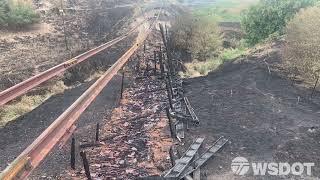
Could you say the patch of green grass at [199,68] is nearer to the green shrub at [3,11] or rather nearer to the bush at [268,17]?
the bush at [268,17]

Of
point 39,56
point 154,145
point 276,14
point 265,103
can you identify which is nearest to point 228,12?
point 276,14

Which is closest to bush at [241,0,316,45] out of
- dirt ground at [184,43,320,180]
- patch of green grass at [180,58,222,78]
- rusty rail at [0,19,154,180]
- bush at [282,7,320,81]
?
patch of green grass at [180,58,222,78]

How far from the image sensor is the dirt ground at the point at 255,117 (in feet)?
48.8

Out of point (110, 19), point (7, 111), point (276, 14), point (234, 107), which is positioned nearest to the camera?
point (234, 107)

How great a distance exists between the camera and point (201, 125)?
1814 centimetres

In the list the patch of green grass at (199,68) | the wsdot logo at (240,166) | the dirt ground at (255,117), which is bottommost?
the patch of green grass at (199,68)

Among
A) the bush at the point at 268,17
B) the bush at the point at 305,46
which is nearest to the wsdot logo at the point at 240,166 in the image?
the bush at the point at 305,46

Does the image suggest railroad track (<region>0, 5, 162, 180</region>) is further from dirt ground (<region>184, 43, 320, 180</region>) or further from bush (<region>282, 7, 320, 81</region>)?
bush (<region>282, 7, 320, 81</region>)

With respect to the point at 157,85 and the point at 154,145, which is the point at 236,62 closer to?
the point at 157,85

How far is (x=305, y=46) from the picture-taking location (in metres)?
23.8

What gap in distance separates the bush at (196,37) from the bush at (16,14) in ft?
42.4

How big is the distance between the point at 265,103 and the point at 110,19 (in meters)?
28.1

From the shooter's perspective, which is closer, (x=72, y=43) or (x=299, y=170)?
(x=299, y=170)

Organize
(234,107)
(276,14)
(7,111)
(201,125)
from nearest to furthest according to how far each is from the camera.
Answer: (201,125) < (234,107) < (7,111) < (276,14)
